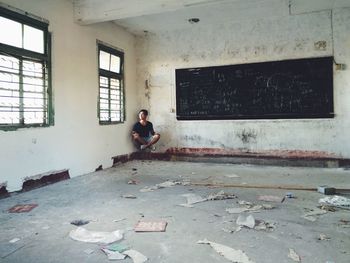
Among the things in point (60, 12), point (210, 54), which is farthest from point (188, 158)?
point (60, 12)

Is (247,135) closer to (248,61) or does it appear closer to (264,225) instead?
(248,61)

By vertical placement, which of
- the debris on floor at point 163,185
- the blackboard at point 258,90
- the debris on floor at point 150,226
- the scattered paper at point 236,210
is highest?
the blackboard at point 258,90

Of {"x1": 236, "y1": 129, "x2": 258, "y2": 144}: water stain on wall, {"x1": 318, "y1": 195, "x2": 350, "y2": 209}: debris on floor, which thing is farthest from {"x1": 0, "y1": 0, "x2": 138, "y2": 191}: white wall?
{"x1": 318, "y1": 195, "x2": 350, "y2": 209}: debris on floor

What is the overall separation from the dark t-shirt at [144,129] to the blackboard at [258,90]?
67 cm

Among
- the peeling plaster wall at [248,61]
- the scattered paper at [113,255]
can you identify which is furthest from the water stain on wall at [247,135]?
the scattered paper at [113,255]

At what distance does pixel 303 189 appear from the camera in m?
4.00

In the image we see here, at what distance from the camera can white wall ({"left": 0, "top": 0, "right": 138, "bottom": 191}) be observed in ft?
13.2

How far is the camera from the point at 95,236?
99.1 inches

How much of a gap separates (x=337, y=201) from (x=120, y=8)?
3929 millimetres

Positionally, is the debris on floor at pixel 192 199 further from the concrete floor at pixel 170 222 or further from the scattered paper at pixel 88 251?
the scattered paper at pixel 88 251

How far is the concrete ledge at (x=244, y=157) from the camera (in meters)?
5.81

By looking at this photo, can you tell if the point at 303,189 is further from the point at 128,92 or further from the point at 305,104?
the point at 128,92

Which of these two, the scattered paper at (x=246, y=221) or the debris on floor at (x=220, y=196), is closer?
the scattered paper at (x=246, y=221)

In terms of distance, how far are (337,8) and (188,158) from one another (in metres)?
4.08
